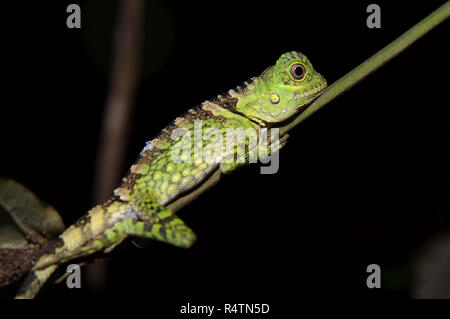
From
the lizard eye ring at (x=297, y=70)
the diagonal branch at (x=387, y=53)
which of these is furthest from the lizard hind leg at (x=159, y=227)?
the lizard eye ring at (x=297, y=70)

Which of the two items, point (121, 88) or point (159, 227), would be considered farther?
point (121, 88)

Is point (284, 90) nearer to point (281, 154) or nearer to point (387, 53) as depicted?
point (387, 53)

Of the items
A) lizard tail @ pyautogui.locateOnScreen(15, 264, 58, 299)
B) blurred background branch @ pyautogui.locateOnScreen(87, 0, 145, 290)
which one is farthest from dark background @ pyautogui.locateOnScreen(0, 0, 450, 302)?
lizard tail @ pyautogui.locateOnScreen(15, 264, 58, 299)

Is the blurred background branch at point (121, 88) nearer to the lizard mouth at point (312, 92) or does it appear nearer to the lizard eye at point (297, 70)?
the lizard eye at point (297, 70)

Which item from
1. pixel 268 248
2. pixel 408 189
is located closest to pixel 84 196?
pixel 268 248

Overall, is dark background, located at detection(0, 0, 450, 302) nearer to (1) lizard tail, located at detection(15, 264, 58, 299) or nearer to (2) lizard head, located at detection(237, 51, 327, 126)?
(2) lizard head, located at detection(237, 51, 327, 126)

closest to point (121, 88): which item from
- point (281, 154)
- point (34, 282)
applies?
point (281, 154)

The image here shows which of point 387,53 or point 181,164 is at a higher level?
point 387,53

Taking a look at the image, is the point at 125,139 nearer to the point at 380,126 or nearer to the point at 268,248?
the point at 268,248
